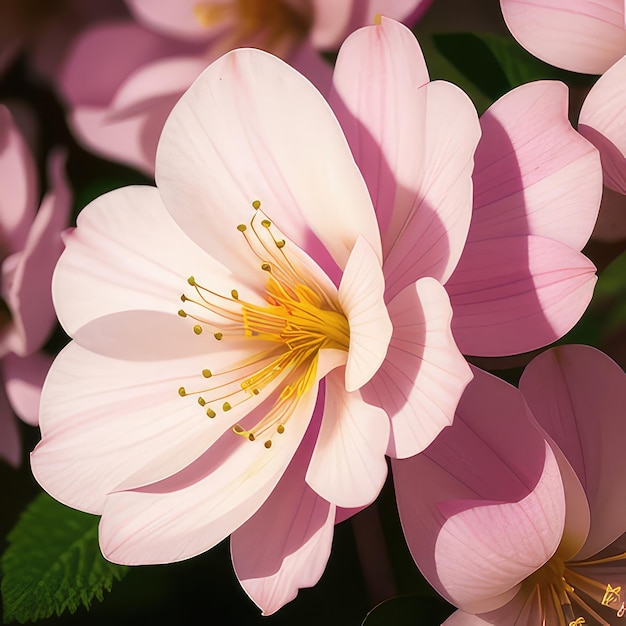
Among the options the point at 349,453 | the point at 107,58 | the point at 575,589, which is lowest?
the point at 575,589

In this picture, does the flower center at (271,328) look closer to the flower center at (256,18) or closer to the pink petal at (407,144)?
the pink petal at (407,144)

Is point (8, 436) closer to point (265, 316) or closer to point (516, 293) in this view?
point (265, 316)

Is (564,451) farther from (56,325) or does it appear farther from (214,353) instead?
(56,325)

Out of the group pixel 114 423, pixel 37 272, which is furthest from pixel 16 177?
pixel 114 423

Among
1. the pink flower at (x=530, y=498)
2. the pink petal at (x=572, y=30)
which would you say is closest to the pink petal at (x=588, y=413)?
the pink flower at (x=530, y=498)

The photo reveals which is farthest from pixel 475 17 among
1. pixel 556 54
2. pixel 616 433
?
pixel 616 433

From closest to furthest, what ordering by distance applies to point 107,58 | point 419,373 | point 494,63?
point 419,373 → point 494,63 → point 107,58

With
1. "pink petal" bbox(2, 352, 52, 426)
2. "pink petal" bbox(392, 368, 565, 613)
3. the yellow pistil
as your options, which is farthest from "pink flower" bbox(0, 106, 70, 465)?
"pink petal" bbox(392, 368, 565, 613)
